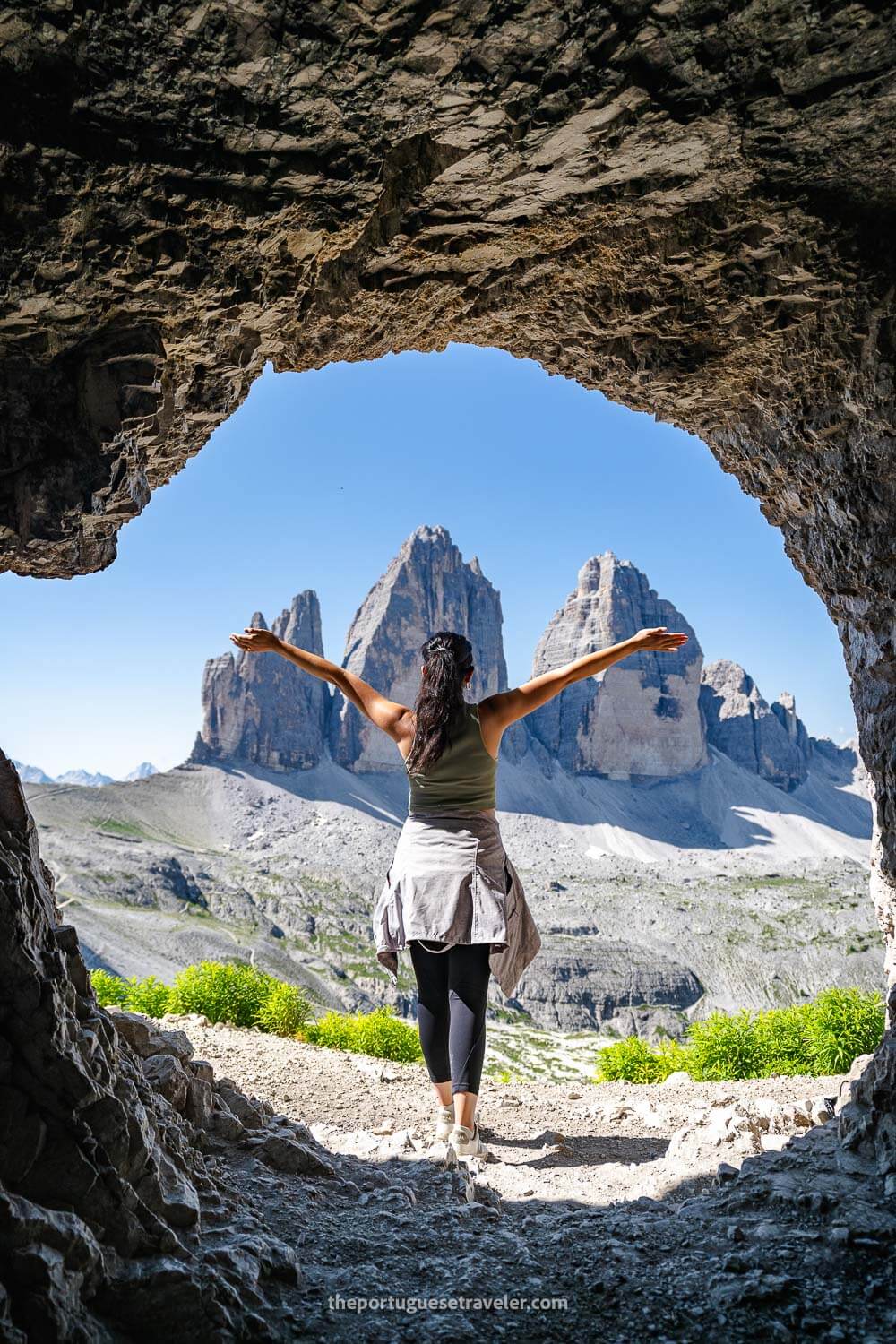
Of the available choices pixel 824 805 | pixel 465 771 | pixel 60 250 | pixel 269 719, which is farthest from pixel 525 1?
pixel 824 805

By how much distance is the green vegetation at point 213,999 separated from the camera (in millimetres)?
9430

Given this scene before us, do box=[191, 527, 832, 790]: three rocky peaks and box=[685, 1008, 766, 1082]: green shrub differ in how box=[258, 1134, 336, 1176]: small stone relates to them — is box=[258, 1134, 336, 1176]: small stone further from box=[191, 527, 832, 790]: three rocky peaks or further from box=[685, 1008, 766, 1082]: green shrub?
box=[191, 527, 832, 790]: three rocky peaks

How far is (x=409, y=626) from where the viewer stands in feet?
528

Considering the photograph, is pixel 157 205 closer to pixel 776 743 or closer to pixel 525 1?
pixel 525 1

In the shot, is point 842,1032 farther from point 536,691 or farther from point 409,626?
point 409,626

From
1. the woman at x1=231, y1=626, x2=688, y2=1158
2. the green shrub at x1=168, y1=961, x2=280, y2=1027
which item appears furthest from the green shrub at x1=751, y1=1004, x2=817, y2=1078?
the green shrub at x1=168, y1=961, x2=280, y2=1027

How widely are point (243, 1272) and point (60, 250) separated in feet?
12.8

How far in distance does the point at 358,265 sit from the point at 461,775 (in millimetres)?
2850

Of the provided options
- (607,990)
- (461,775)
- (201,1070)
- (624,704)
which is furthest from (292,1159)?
(624,704)

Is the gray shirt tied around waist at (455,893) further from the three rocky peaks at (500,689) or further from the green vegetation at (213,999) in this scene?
the three rocky peaks at (500,689)

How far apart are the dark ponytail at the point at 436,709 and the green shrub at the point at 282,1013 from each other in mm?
5533

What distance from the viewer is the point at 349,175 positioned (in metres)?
3.84

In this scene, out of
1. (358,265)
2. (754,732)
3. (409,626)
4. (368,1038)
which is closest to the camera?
(358,265)

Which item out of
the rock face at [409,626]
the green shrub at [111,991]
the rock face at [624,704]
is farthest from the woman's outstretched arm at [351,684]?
the rock face at [624,704]
